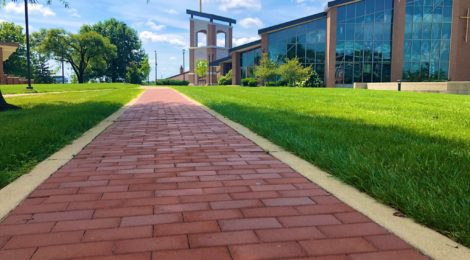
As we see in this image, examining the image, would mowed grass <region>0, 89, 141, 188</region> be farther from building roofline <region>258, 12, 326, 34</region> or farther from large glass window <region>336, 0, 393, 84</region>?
building roofline <region>258, 12, 326, 34</region>

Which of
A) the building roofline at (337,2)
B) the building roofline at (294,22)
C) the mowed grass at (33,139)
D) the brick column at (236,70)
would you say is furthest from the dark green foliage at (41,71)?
the mowed grass at (33,139)

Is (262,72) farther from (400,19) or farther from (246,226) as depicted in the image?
(246,226)

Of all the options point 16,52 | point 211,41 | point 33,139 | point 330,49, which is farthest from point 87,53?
point 33,139

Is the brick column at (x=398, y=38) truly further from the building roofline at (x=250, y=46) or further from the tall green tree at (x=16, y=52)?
the tall green tree at (x=16, y=52)

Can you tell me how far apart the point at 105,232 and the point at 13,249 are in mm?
533

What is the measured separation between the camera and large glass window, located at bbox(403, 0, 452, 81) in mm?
41884

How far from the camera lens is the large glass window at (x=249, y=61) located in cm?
5756

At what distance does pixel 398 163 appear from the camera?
434 cm

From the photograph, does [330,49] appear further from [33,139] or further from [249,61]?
[33,139]

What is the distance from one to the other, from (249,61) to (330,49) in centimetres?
1842

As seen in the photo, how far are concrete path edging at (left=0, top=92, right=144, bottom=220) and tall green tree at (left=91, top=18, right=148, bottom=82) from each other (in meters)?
84.3

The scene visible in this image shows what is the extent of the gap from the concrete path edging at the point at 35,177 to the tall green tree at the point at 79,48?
6757cm

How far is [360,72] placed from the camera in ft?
144

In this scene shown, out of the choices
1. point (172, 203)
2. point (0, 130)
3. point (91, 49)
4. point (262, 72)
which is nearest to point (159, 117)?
point (0, 130)
